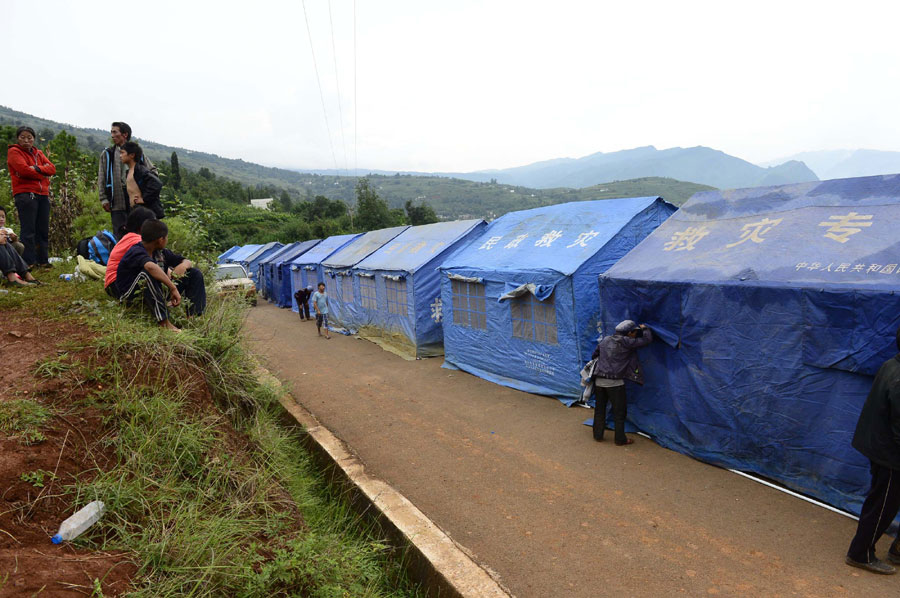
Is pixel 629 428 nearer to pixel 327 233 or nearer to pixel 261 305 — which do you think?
pixel 261 305

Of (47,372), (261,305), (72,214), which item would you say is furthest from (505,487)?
(261,305)

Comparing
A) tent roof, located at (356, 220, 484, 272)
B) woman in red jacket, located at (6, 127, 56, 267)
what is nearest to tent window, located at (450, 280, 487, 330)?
tent roof, located at (356, 220, 484, 272)

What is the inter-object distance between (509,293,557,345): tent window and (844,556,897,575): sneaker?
427 cm

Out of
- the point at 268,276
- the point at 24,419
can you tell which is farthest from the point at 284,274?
the point at 24,419

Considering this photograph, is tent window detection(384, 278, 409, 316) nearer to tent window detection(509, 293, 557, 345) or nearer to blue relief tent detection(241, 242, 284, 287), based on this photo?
tent window detection(509, 293, 557, 345)

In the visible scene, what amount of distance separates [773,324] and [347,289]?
37.2 feet

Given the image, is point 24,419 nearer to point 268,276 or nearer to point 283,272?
point 283,272

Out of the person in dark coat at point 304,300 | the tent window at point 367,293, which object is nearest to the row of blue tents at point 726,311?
the tent window at point 367,293

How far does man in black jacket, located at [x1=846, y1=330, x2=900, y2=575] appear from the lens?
123 inches

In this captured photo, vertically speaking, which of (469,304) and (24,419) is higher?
(24,419)

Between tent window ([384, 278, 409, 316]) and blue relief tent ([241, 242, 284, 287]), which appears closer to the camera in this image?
tent window ([384, 278, 409, 316])

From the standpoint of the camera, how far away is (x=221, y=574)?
2309 millimetres

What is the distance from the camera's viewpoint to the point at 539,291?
7.33 meters

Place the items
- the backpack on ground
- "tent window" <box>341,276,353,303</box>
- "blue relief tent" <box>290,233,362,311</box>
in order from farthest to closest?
1. "blue relief tent" <box>290,233,362,311</box>
2. "tent window" <box>341,276,353,303</box>
3. the backpack on ground
